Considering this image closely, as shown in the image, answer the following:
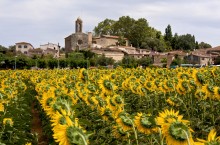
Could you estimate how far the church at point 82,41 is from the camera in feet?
291

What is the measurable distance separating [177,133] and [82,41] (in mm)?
87714

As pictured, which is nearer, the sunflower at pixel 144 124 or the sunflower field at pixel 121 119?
the sunflower field at pixel 121 119

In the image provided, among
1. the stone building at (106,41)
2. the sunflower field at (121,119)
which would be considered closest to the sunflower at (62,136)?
the sunflower field at (121,119)

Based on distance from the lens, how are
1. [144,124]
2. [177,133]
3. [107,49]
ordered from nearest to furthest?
[177,133]
[144,124]
[107,49]

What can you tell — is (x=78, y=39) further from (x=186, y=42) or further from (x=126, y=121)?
(x=126, y=121)

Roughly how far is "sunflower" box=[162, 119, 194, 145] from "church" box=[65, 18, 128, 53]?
85874 millimetres

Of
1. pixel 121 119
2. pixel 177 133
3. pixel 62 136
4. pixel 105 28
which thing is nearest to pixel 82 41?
pixel 105 28

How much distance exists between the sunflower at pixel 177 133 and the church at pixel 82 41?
85874 millimetres

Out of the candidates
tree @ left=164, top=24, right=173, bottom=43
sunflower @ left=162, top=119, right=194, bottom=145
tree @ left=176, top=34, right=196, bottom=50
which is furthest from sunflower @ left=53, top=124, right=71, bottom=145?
tree @ left=164, top=24, right=173, bottom=43

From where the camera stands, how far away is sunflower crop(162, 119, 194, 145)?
1.85 meters

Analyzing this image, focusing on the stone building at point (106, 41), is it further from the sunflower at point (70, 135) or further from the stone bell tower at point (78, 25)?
the sunflower at point (70, 135)

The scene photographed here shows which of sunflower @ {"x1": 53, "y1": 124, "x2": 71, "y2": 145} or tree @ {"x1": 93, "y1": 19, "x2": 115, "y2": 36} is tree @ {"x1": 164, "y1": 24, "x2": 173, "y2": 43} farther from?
sunflower @ {"x1": 53, "y1": 124, "x2": 71, "y2": 145}

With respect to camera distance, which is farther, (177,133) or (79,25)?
(79,25)

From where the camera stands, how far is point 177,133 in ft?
6.26
